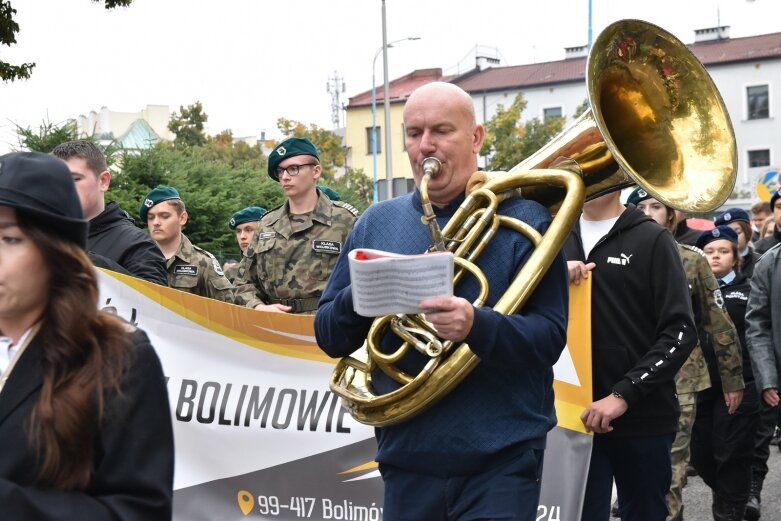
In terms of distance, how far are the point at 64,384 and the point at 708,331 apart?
15.6 feet

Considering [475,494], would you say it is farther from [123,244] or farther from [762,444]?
[762,444]

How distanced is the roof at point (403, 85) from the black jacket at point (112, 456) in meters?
69.1

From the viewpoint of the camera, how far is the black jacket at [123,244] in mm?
6059

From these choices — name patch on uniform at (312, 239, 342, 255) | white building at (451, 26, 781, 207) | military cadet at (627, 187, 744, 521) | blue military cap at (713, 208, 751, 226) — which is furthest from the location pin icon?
white building at (451, 26, 781, 207)

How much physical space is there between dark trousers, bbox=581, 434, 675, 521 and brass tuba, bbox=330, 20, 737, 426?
51.6 inches

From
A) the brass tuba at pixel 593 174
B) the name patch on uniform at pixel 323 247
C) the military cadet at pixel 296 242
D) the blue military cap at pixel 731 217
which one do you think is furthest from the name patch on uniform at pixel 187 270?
the blue military cap at pixel 731 217

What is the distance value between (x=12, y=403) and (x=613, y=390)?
10.8ft

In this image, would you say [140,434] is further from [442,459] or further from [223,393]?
[223,393]

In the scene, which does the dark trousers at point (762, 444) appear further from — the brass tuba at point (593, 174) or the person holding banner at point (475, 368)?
the person holding banner at point (475, 368)

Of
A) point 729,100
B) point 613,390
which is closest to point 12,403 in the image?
point 613,390

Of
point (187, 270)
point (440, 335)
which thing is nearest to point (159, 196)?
point (187, 270)

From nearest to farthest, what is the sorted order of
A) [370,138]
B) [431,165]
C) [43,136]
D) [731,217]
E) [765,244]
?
[431,165], [731,217], [765,244], [43,136], [370,138]

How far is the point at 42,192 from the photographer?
86.5 inches

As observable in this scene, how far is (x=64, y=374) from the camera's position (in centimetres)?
219
